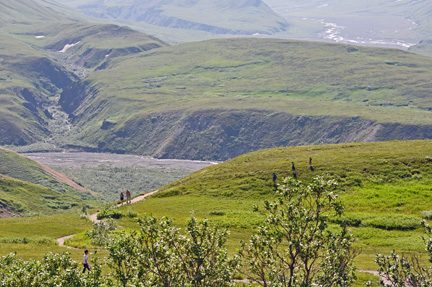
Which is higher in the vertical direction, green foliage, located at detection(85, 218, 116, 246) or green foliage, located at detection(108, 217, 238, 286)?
green foliage, located at detection(108, 217, 238, 286)

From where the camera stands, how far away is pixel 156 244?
22141 millimetres

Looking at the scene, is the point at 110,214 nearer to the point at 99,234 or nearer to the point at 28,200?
the point at 99,234

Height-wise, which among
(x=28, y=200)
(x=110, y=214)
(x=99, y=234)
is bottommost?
(x=99, y=234)

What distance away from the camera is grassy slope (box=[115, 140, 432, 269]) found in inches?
2356

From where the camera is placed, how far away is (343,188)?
7369cm

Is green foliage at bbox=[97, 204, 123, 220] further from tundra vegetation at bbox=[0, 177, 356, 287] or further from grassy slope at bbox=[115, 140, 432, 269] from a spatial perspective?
tundra vegetation at bbox=[0, 177, 356, 287]

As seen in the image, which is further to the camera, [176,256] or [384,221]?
[384,221]

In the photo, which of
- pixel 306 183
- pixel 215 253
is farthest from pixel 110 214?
pixel 215 253

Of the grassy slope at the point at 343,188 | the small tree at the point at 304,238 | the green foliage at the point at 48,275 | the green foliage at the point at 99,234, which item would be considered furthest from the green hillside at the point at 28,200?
the small tree at the point at 304,238

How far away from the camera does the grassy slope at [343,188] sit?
196ft

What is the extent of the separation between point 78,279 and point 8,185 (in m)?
136

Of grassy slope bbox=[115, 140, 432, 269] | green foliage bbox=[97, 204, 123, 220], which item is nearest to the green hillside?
grassy slope bbox=[115, 140, 432, 269]

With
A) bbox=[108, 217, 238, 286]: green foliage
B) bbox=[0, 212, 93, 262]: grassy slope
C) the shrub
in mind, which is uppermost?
bbox=[108, 217, 238, 286]: green foliage

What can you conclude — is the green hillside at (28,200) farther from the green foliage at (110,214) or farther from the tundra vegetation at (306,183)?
the green foliage at (110,214)
